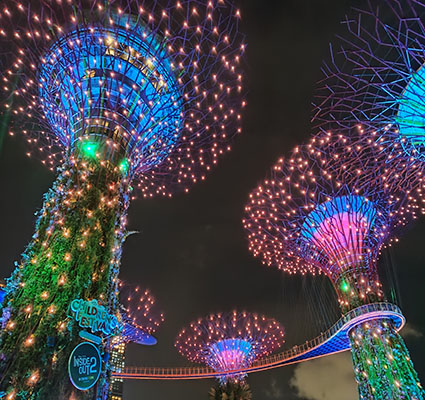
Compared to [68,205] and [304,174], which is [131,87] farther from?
[304,174]

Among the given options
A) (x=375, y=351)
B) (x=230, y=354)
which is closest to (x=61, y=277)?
(x=375, y=351)

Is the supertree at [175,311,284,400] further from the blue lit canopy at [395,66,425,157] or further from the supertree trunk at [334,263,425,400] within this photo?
the blue lit canopy at [395,66,425,157]

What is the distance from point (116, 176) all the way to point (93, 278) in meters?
3.26

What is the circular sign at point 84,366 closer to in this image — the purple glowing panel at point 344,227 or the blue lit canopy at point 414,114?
the blue lit canopy at point 414,114

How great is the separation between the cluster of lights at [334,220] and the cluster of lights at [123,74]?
19.5 feet

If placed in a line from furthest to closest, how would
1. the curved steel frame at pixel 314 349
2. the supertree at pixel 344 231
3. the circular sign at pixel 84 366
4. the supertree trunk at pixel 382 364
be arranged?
Answer: the curved steel frame at pixel 314 349, the supertree at pixel 344 231, the supertree trunk at pixel 382 364, the circular sign at pixel 84 366

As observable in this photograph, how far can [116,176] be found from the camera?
35.4ft

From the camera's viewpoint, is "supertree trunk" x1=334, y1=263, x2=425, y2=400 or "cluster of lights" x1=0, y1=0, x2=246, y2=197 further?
"supertree trunk" x1=334, y1=263, x2=425, y2=400

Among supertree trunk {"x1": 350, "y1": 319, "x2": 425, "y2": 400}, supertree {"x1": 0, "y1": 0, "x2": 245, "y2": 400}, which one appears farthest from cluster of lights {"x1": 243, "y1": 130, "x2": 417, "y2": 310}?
supertree {"x1": 0, "y1": 0, "x2": 245, "y2": 400}

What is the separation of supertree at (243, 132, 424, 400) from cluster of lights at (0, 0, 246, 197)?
5441 mm

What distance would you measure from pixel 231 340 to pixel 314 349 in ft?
20.3

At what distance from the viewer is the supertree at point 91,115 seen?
8.00m

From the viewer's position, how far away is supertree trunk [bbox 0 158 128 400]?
24.3 feet

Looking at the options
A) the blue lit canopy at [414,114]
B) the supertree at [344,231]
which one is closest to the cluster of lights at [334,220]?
the supertree at [344,231]
